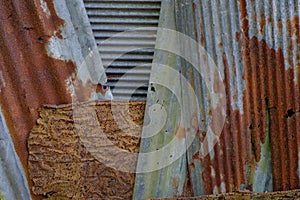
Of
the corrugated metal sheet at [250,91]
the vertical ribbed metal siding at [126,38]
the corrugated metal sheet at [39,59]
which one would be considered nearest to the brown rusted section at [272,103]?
the corrugated metal sheet at [250,91]

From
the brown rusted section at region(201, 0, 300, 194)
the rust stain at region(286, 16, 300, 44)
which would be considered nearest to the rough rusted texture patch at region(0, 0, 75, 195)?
the brown rusted section at region(201, 0, 300, 194)

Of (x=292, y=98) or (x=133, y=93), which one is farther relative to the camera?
(x=133, y=93)

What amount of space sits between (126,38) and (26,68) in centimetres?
40

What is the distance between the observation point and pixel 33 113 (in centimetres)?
150

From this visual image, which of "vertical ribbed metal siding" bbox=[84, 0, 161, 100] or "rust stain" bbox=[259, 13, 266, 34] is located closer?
"rust stain" bbox=[259, 13, 266, 34]

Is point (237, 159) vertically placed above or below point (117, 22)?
below

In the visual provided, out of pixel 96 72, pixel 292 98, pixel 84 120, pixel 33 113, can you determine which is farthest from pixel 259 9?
pixel 33 113

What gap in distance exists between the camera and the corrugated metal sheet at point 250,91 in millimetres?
1460

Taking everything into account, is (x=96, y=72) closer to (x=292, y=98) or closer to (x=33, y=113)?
(x=33, y=113)

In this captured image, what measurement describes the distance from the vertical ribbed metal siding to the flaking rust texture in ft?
0.27

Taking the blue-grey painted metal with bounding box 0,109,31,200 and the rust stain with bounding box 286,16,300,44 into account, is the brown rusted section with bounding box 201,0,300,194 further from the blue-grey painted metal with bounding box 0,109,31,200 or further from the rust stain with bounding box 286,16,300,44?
the blue-grey painted metal with bounding box 0,109,31,200

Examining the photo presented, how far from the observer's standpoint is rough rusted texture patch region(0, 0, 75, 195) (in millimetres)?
1444

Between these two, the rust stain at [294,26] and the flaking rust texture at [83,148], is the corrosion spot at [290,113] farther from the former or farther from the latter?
the flaking rust texture at [83,148]

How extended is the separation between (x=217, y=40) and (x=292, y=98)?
345 mm
